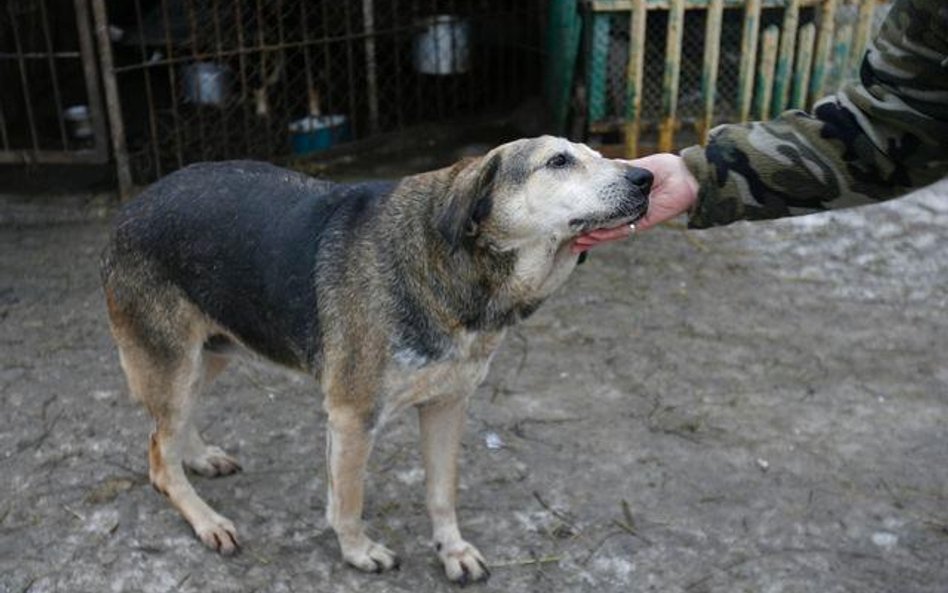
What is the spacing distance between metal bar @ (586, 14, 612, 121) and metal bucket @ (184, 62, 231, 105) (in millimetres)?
2292

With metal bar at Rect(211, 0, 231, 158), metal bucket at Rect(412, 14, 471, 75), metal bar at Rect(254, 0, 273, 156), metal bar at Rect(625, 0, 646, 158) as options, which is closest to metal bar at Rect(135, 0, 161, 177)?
metal bar at Rect(211, 0, 231, 158)

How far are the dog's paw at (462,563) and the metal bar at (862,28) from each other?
14.9 feet

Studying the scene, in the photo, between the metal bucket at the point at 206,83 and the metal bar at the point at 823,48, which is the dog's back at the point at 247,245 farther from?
the metal bar at the point at 823,48

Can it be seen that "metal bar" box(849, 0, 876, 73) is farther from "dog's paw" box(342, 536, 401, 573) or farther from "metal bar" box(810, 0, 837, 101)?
"dog's paw" box(342, 536, 401, 573)

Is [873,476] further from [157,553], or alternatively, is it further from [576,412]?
[157,553]

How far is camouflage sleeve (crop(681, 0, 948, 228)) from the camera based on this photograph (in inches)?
100

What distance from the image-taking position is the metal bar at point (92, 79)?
19.8 ft

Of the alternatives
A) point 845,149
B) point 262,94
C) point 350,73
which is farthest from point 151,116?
point 845,149

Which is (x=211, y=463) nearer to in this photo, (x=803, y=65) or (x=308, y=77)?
(x=308, y=77)

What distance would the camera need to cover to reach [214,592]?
331 centimetres

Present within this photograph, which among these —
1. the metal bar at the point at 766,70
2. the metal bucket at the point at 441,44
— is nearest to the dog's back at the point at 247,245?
the metal bar at the point at 766,70

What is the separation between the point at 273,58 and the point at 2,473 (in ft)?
12.8

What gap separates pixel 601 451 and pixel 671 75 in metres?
3.17

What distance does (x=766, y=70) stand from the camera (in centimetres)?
662
